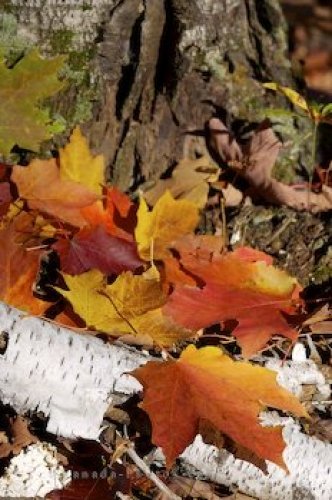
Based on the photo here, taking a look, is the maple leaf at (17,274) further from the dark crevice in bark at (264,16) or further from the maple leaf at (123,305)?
the dark crevice in bark at (264,16)

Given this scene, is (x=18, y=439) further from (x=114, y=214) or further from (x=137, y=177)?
(x=137, y=177)

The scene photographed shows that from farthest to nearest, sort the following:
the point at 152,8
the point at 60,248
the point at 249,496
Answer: the point at 152,8, the point at 60,248, the point at 249,496

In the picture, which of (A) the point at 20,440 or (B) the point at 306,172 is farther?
(B) the point at 306,172

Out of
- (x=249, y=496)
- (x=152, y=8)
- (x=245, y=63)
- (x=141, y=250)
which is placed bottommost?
(x=249, y=496)

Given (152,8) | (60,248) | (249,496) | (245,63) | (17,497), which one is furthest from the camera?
(245,63)

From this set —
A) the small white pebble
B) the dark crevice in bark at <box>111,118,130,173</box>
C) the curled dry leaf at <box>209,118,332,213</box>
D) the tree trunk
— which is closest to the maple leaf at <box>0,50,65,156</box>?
the tree trunk

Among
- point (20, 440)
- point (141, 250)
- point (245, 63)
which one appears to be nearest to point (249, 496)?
point (20, 440)

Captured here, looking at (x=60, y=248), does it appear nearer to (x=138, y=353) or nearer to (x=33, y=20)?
(x=138, y=353)

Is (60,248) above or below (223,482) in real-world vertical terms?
above
